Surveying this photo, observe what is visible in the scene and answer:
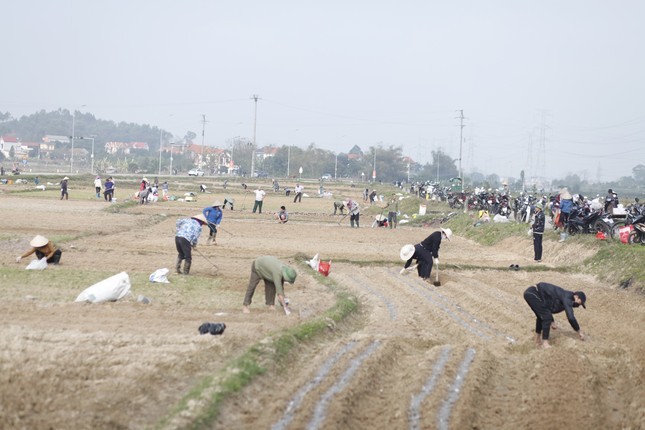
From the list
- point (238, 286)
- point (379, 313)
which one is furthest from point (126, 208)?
point (379, 313)

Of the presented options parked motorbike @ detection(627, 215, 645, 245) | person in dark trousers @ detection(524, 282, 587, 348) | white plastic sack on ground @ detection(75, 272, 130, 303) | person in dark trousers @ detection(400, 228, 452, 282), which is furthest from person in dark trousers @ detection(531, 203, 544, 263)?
white plastic sack on ground @ detection(75, 272, 130, 303)

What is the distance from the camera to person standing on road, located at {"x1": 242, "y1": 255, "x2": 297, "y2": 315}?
47.9 ft

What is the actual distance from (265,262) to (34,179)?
6460 cm

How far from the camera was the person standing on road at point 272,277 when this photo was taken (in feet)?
47.9

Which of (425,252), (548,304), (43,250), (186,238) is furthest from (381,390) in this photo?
(43,250)

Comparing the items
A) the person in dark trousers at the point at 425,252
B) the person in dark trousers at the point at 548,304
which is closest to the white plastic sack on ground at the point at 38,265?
the person in dark trousers at the point at 425,252

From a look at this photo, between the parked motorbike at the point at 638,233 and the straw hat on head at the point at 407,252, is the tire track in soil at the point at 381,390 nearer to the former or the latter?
the straw hat on head at the point at 407,252

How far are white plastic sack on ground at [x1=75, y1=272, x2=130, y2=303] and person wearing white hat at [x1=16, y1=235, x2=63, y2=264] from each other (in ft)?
13.6

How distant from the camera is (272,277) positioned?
590 inches

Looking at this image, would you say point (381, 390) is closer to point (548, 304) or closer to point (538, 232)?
point (548, 304)

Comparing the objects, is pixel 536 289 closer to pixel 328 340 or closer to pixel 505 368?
pixel 505 368

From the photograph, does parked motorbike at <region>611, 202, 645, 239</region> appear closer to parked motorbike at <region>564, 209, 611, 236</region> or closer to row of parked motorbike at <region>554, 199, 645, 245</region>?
row of parked motorbike at <region>554, 199, 645, 245</region>

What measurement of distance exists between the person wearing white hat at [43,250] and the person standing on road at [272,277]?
20.6 ft

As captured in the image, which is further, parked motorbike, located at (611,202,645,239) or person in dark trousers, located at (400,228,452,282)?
parked motorbike, located at (611,202,645,239)
